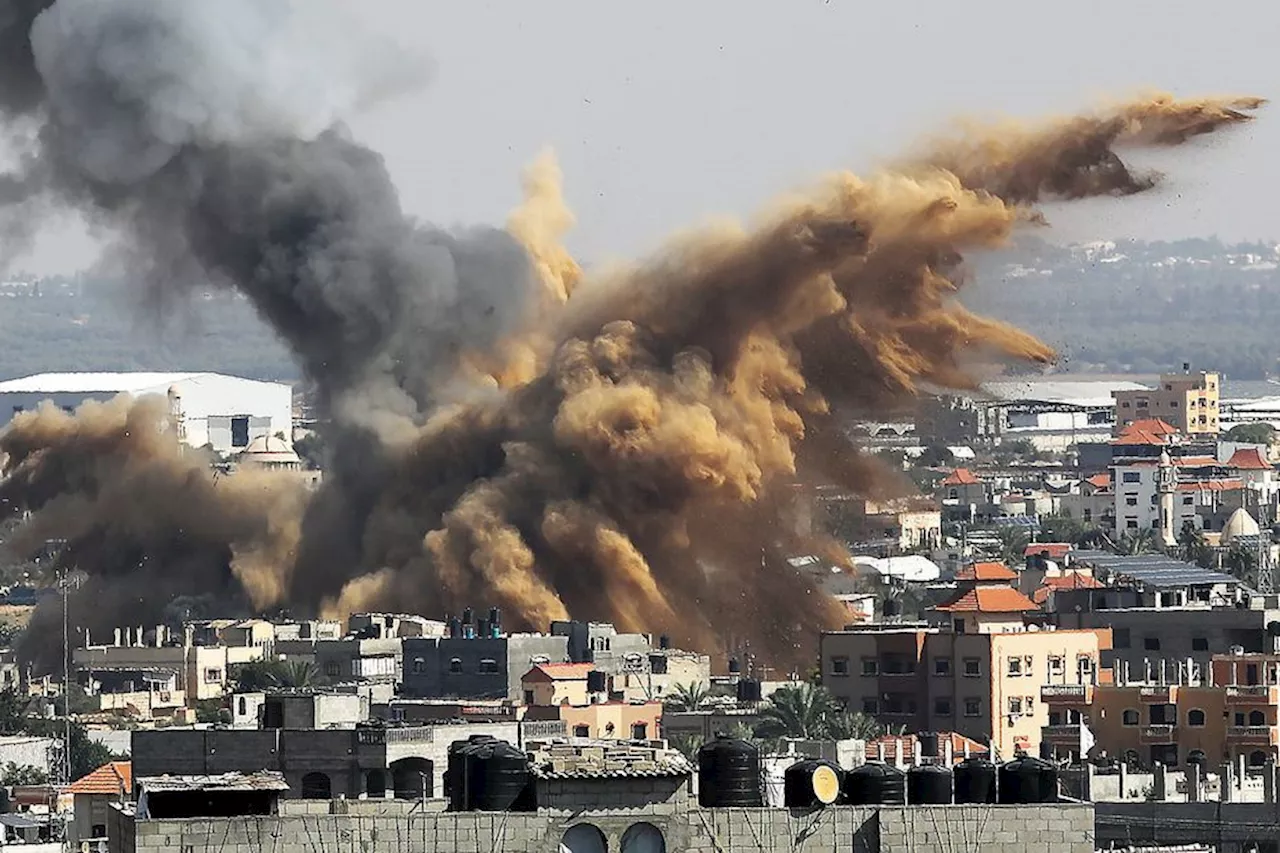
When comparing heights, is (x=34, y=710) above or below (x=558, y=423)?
below

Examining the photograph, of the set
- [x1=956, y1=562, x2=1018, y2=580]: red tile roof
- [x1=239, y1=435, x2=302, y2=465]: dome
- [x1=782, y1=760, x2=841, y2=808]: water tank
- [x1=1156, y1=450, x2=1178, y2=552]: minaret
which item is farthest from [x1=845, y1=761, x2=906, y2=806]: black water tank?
[x1=1156, y1=450, x2=1178, y2=552]: minaret

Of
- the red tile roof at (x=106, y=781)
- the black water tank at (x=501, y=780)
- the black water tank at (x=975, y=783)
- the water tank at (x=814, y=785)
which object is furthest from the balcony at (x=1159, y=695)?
the black water tank at (x=501, y=780)

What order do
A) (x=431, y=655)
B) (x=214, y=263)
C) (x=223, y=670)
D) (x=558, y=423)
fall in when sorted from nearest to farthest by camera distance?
(x=431, y=655), (x=223, y=670), (x=558, y=423), (x=214, y=263)

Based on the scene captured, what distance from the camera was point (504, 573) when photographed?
85.7m

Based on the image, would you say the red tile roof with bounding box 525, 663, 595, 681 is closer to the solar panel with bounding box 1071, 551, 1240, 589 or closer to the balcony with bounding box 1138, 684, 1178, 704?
the solar panel with bounding box 1071, 551, 1240, 589

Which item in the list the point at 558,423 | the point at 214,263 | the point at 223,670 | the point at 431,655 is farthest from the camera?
the point at 214,263

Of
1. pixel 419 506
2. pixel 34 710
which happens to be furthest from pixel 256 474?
pixel 34 710

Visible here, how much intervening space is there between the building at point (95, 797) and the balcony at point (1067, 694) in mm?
15030

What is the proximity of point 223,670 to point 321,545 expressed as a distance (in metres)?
8.12

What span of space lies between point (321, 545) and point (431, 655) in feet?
56.0

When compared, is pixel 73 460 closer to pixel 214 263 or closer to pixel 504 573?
pixel 214 263

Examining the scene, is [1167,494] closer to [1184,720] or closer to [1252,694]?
[1252,694]

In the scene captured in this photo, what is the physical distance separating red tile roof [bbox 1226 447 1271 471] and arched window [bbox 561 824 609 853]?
149m

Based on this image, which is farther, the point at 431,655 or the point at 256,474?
the point at 256,474
